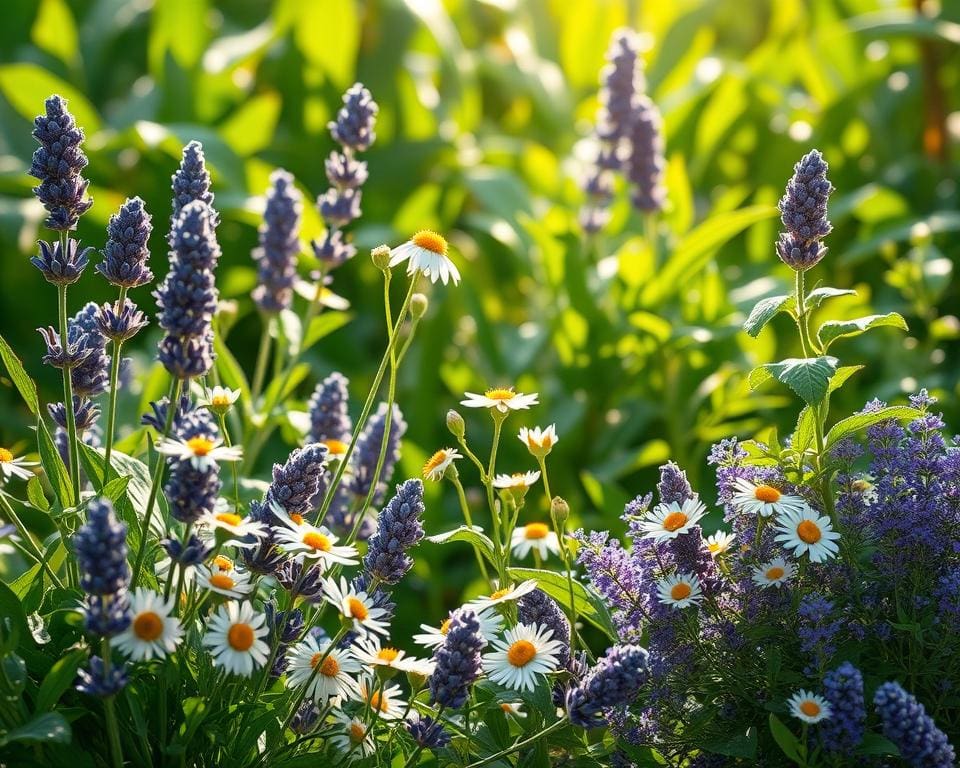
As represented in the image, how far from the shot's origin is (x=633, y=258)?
10.1ft

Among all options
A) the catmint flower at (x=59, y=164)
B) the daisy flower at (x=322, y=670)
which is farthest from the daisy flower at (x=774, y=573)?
the catmint flower at (x=59, y=164)

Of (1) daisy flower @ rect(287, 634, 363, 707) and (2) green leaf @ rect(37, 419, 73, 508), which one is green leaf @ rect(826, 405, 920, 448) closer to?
(1) daisy flower @ rect(287, 634, 363, 707)

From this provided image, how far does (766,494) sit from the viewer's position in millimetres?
1549

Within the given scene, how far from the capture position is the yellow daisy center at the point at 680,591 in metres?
1.51

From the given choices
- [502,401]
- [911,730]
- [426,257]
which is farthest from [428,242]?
[911,730]

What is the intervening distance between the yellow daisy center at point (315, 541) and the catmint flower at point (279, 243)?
2.50 feet

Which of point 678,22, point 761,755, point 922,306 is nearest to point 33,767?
point 761,755

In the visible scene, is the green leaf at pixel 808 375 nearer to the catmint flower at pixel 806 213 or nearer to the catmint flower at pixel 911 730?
the catmint flower at pixel 806 213

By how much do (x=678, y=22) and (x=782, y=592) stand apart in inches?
135

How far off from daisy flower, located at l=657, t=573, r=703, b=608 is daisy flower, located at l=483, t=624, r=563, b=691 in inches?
5.5

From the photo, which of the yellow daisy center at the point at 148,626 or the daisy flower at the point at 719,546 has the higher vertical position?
the daisy flower at the point at 719,546

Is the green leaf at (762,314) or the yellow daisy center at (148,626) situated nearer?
the yellow daisy center at (148,626)

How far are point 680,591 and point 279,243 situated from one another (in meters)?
0.92

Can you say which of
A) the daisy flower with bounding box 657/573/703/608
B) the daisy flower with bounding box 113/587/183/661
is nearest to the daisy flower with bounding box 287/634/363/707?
the daisy flower with bounding box 113/587/183/661
